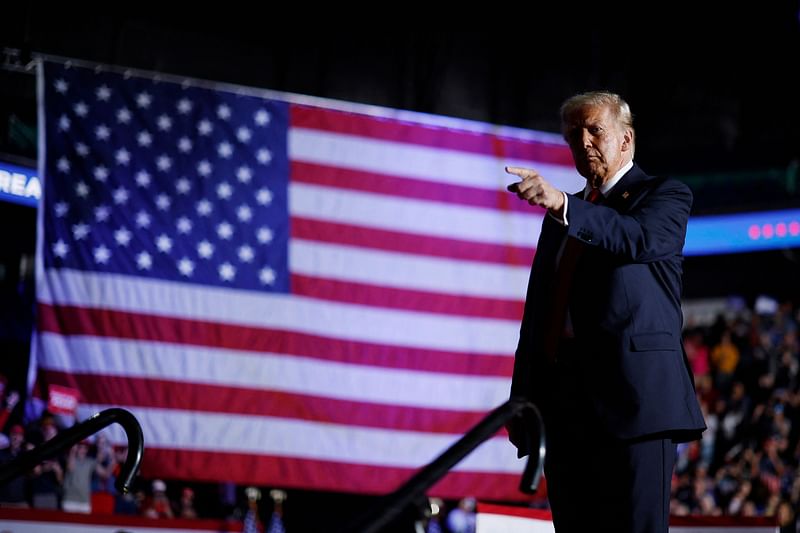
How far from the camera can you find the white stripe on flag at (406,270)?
7.18m

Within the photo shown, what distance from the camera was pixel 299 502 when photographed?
12.7 meters

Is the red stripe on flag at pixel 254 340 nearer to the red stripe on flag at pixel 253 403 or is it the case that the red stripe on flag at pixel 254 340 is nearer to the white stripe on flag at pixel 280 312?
the white stripe on flag at pixel 280 312

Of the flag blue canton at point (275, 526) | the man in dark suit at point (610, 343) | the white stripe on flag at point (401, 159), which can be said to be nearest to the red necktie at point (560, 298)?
the man in dark suit at point (610, 343)

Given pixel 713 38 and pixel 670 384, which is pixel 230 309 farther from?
pixel 713 38

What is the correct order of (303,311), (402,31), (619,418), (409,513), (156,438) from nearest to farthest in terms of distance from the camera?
(409,513) < (619,418) < (156,438) < (303,311) < (402,31)

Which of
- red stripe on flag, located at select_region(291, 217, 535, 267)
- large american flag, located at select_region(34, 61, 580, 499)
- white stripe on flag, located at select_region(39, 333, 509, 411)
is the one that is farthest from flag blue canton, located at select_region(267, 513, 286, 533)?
red stripe on flag, located at select_region(291, 217, 535, 267)

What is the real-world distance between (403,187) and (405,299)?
829mm

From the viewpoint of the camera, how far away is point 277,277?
7.06 m

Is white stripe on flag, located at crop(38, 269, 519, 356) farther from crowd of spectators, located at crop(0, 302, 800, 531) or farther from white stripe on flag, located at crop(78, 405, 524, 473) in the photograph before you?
crowd of spectators, located at crop(0, 302, 800, 531)

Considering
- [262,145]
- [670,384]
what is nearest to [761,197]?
[262,145]

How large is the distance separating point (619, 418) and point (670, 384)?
0.13m

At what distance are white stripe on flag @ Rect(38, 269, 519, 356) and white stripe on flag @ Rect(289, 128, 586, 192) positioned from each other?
3.40 feet

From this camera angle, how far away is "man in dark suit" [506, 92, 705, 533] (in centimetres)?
220

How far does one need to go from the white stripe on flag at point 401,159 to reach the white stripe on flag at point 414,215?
0.68 ft
